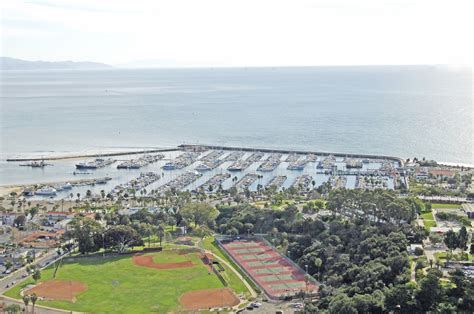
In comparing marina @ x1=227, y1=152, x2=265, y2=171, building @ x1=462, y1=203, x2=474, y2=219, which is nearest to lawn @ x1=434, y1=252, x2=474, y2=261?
building @ x1=462, y1=203, x2=474, y2=219

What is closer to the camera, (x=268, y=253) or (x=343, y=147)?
(x=268, y=253)

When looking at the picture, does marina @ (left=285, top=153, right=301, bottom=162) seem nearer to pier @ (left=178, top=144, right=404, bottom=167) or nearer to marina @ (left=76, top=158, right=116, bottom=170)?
pier @ (left=178, top=144, right=404, bottom=167)

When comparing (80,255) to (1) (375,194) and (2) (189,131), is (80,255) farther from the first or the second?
(2) (189,131)

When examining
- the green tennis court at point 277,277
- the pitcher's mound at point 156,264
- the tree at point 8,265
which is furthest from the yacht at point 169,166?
the green tennis court at point 277,277

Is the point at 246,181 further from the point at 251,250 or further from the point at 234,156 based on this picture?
the point at 251,250

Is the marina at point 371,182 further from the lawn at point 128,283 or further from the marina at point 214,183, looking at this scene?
the lawn at point 128,283

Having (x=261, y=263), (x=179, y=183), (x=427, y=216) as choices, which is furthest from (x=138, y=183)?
(x=427, y=216)

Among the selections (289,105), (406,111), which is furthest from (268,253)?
(289,105)
